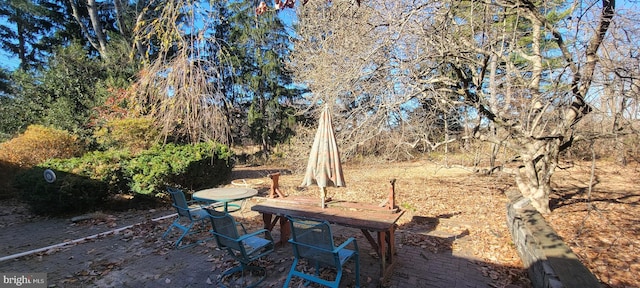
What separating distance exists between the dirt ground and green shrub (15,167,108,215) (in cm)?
40

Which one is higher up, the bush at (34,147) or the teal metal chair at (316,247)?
the bush at (34,147)

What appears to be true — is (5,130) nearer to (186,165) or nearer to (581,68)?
(186,165)

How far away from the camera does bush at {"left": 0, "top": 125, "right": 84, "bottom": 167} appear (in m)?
8.04

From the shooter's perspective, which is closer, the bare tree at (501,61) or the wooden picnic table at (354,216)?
the wooden picnic table at (354,216)

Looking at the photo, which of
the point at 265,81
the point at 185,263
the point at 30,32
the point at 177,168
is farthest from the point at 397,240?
the point at 30,32

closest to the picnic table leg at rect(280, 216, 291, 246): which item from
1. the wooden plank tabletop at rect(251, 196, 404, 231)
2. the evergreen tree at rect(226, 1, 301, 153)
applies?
the wooden plank tabletop at rect(251, 196, 404, 231)

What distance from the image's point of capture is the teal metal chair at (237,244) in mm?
3156

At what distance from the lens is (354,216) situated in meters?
3.58

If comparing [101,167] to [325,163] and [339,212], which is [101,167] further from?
[339,212]

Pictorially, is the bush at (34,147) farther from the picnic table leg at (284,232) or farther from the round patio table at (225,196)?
the picnic table leg at (284,232)

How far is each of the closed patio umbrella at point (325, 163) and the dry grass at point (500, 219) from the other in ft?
5.81

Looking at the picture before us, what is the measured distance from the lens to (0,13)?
55.1ft

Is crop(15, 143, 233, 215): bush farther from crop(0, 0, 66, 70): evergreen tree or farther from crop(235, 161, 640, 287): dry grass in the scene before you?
crop(0, 0, 66, 70): evergreen tree

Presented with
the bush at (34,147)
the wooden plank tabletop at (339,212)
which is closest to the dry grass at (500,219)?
the wooden plank tabletop at (339,212)
